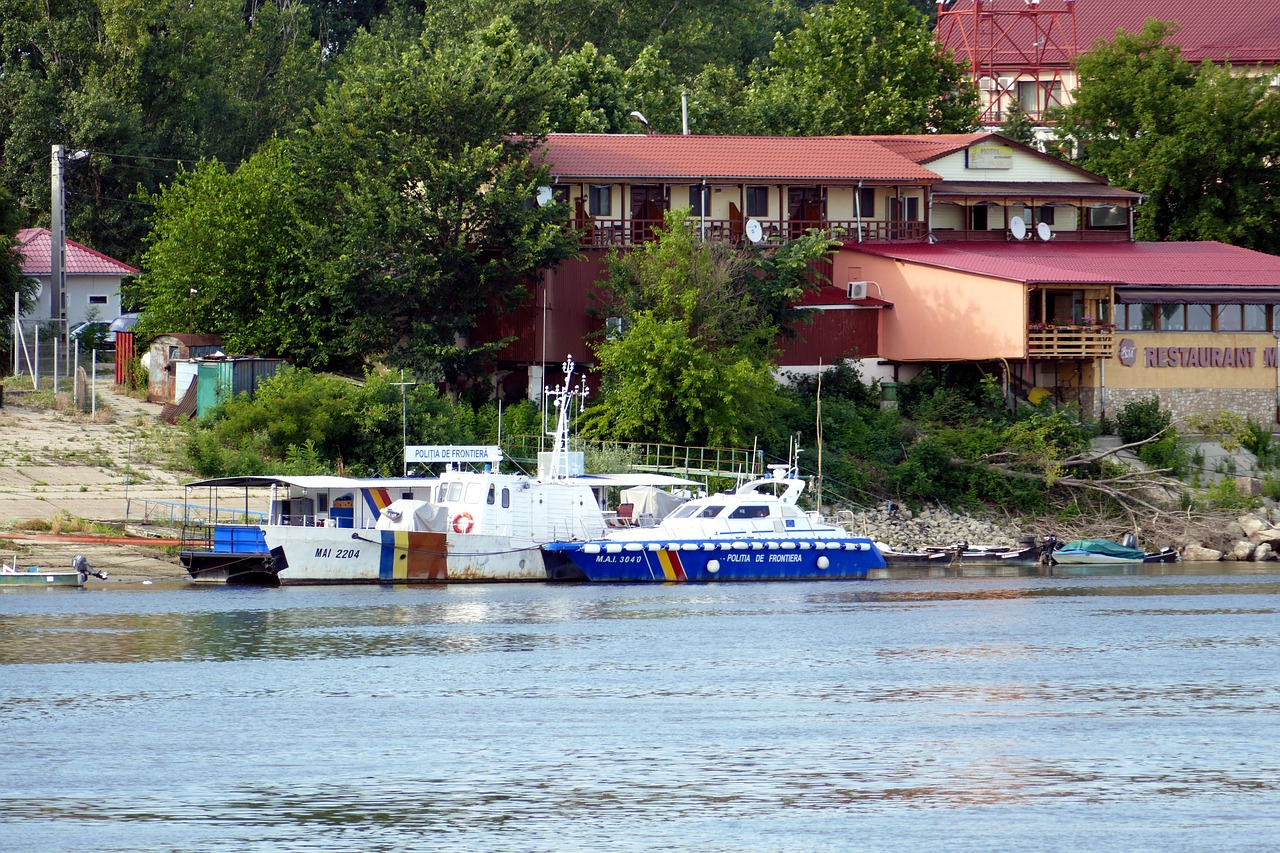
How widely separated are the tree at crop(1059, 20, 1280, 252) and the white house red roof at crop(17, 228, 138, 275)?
40349mm

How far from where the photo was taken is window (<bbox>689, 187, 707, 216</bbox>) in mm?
63594

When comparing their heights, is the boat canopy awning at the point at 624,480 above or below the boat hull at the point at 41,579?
above

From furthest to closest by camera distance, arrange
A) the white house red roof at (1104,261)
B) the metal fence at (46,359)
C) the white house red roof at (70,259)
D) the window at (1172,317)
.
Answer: the white house red roof at (70,259)
the window at (1172,317)
the white house red roof at (1104,261)
the metal fence at (46,359)

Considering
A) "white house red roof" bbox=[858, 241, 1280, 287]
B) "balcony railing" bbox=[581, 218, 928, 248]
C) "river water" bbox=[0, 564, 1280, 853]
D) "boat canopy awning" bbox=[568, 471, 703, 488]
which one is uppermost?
"balcony railing" bbox=[581, 218, 928, 248]

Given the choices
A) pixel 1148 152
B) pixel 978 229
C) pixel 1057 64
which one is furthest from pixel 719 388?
pixel 1057 64

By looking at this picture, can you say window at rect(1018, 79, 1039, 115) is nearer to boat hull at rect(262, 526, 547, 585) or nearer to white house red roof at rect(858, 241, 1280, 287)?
white house red roof at rect(858, 241, 1280, 287)

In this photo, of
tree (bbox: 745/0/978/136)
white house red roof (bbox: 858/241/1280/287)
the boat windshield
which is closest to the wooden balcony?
white house red roof (bbox: 858/241/1280/287)

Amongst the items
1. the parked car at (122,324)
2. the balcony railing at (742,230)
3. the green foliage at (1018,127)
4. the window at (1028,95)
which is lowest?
the parked car at (122,324)

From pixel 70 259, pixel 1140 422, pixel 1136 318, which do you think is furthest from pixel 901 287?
pixel 70 259

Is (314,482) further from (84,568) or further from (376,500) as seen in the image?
(84,568)

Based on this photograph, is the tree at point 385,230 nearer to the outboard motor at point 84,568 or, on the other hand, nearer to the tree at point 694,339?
the tree at point 694,339

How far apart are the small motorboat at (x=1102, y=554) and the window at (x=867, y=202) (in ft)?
50.8

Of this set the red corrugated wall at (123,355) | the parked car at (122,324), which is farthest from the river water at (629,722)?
the parked car at (122,324)

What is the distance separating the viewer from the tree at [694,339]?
55375 millimetres
